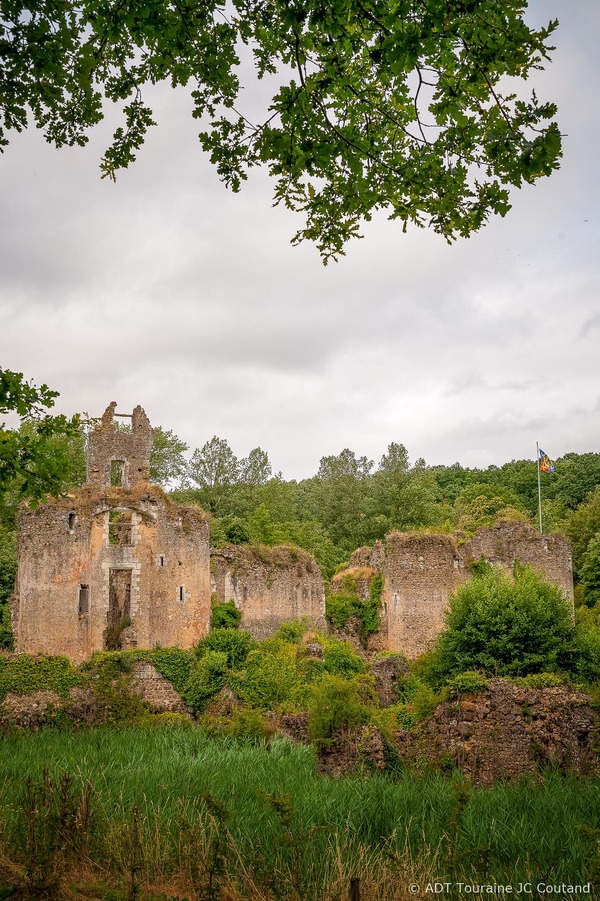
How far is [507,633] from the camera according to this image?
67.9 ft

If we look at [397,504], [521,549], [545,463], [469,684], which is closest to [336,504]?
[397,504]

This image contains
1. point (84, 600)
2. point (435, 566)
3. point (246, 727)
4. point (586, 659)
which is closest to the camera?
point (246, 727)

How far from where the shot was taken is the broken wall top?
93.4 ft

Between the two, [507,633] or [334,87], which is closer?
[334,87]

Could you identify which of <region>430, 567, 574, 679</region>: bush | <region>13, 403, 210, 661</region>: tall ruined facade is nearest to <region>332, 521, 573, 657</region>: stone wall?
<region>430, 567, 574, 679</region>: bush

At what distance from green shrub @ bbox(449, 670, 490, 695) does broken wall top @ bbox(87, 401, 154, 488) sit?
1524 centimetres

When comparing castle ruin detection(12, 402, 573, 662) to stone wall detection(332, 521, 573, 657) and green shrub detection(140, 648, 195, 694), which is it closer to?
stone wall detection(332, 521, 573, 657)

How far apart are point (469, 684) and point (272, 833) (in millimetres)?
9590

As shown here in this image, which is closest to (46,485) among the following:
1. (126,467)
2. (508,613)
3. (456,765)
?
(456,765)

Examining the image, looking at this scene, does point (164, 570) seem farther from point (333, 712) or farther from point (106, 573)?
point (333, 712)

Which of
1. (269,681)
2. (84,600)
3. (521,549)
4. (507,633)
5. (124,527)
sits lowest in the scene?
(269,681)

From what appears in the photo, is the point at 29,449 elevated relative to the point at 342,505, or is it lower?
lower

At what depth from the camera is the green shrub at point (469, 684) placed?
16.8m

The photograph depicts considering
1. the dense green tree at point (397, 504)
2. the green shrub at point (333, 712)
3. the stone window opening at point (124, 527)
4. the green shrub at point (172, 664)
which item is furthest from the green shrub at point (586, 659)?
the dense green tree at point (397, 504)
